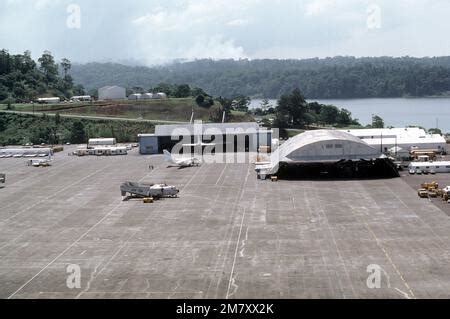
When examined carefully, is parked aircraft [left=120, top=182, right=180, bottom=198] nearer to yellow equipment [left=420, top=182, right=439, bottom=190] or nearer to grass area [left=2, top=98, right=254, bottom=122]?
yellow equipment [left=420, top=182, right=439, bottom=190]

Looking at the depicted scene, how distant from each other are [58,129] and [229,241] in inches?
3552

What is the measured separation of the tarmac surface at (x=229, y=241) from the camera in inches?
1362

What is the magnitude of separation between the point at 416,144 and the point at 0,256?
6423cm

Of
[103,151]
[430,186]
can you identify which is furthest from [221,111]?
[430,186]

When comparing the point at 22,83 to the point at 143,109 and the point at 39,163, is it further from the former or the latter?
the point at 39,163

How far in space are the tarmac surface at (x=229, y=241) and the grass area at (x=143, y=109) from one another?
7182 cm

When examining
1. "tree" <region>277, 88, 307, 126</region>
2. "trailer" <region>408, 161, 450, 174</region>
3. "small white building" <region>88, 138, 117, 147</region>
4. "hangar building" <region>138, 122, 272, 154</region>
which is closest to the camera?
"trailer" <region>408, 161, 450, 174</region>

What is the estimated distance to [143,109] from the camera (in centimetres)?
14662

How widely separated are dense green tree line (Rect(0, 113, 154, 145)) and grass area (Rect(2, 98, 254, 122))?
10.4 meters

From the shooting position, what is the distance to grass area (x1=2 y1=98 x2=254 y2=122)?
142 meters

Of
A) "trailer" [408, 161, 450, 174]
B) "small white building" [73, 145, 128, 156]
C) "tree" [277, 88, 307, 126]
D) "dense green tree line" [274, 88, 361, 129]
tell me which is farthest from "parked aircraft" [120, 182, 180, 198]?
"tree" [277, 88, 307, 126]

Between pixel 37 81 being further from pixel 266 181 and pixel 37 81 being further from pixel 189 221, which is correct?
pixel 189 221

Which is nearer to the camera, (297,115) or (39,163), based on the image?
(39,163)
